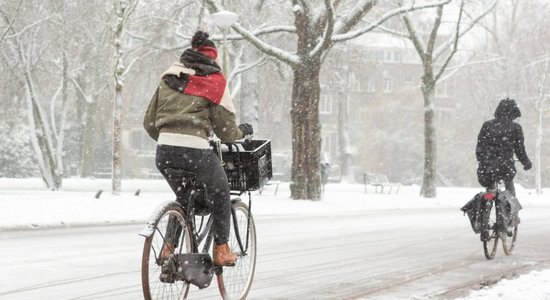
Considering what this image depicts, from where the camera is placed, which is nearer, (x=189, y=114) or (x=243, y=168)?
(x=189, y=114)

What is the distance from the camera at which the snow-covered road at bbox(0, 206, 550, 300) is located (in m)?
7.15

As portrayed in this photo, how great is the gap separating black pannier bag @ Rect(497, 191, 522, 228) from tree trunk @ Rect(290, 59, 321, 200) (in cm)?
1129

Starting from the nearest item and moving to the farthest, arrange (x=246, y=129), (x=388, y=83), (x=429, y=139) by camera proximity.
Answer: (x=246, y=129) < (x=429, y=139) < (x=388, y=83)

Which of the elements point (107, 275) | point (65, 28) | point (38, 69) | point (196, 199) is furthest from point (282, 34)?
point (196, 199)

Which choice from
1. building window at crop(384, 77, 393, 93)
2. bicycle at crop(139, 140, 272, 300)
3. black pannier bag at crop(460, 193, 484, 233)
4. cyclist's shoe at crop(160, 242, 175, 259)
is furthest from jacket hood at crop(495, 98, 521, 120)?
building window at crop(384, 77, 393, 93)

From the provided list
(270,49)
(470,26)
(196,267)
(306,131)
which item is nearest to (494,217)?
(196,267)

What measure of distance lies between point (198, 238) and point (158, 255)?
1.58 feet

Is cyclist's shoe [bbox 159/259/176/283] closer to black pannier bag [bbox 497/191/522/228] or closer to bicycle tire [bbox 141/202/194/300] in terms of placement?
bicycle tire [bbox 141/202/194/300]

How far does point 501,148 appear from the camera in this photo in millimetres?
10133

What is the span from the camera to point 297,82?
21.5 metres

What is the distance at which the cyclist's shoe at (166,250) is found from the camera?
5.46 meters

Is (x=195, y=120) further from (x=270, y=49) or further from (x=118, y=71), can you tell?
(x=118, y=71)

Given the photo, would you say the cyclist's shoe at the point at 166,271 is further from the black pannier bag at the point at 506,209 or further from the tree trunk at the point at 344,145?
the tree trunk at the point at 344,145

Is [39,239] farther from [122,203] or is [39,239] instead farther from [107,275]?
[122,203]
